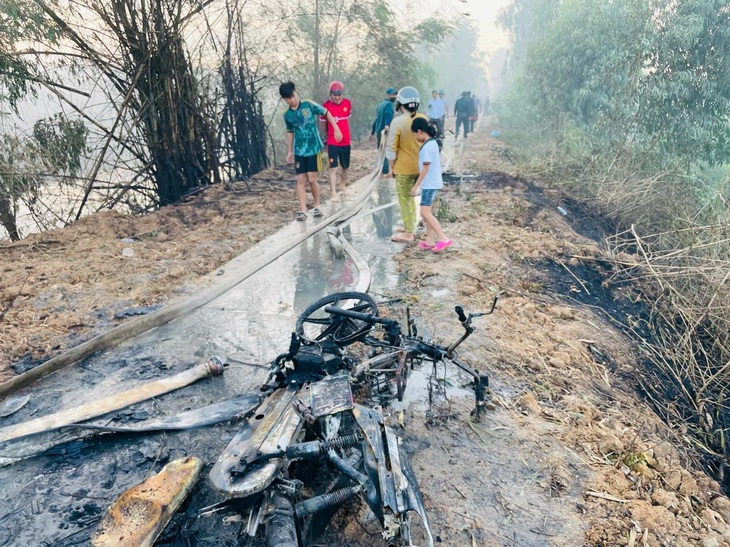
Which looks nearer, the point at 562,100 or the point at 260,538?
the point at 260,538

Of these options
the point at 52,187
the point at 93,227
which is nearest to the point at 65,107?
the point at 52,187

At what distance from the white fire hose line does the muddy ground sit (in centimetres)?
22

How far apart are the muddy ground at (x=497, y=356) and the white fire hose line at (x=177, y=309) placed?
0.22 meters

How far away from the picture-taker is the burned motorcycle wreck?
82.5 inches

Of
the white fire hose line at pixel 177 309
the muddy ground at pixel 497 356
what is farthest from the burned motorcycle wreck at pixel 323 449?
the white fire hose line at pixel 177 309

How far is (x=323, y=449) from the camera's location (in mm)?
2289

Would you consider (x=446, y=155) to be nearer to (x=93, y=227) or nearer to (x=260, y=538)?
(x=93, y=227)

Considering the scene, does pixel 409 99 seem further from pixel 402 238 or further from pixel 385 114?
pixel 385 114

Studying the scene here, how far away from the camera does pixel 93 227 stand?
6.74 meters

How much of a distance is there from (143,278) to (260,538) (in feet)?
12.4

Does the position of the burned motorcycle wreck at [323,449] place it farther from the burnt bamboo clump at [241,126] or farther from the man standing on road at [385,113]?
the man standing on road at [385,113]

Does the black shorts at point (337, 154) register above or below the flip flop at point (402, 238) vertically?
above

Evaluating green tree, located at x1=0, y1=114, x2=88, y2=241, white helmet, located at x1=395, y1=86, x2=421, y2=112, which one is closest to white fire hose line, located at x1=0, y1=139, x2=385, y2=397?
white helmet, located at x1=395, y1=86, x2=421, y2=112

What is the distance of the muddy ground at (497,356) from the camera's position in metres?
2.54
